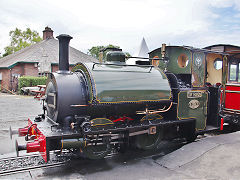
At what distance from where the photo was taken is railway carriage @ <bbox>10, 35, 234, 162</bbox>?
4691mm

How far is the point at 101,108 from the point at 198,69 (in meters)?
3.17

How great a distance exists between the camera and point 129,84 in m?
5.25

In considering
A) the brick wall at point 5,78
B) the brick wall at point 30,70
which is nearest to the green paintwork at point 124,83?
the brick wall at point 30,70

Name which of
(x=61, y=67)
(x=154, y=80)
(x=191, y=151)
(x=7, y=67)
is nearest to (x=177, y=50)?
(x=154, y=80)

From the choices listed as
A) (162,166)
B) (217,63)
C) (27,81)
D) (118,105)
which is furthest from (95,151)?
(27,81)

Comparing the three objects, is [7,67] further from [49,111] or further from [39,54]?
[49,111]

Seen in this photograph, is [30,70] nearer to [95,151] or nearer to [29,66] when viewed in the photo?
[29,66]

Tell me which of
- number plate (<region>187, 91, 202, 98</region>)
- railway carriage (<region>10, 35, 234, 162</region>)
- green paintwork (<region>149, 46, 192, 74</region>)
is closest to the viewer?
railway carriage (<region>10, 35, 234, 162</region>)

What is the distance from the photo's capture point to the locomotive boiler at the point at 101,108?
4550 mm

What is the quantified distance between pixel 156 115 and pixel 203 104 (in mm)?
1689

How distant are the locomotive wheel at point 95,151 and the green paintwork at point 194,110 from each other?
2.27 m

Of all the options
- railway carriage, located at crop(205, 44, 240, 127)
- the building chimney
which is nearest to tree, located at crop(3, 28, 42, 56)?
the building chimney

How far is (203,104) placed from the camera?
263 inches

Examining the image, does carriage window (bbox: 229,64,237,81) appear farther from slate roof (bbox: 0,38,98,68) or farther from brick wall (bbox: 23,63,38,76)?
brick wall (bbox: 23,63,38,76)
